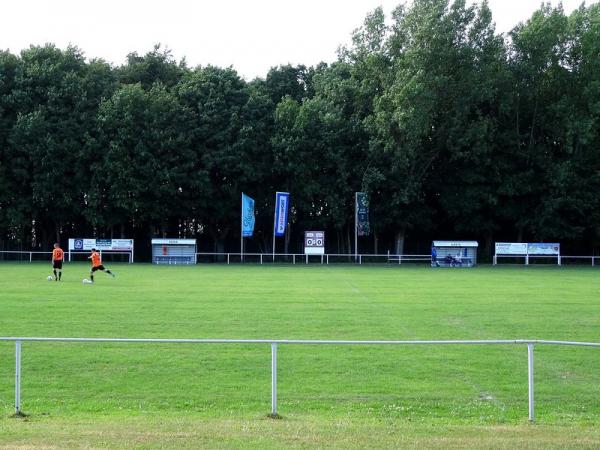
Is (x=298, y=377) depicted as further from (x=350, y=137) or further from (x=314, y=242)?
(x=350, y=137)

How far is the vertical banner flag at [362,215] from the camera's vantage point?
61.0 m

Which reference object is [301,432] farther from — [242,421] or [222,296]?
[222,296]

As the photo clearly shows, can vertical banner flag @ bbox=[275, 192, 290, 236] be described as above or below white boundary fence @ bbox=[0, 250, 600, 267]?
above

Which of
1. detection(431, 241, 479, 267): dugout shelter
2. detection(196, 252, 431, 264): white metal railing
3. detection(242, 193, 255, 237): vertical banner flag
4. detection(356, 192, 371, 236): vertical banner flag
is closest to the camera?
detection(431, 241, 479, 267): dugout shelter

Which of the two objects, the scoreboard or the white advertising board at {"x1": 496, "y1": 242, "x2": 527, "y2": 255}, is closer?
the scoreboard

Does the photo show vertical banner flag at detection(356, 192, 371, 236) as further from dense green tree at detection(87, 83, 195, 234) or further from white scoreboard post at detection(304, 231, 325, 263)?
dense green tree at detection(87, 83, 195, 234)

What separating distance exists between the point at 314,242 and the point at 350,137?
10.1 metres

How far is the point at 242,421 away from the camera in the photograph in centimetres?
920

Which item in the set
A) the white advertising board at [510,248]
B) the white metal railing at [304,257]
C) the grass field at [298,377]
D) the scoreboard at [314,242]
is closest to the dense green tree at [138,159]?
the white metal railing at [304,257]

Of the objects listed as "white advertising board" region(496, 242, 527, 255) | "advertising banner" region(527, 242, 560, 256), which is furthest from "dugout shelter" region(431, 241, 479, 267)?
"advertising banner" region(527, 242, 560, 256)

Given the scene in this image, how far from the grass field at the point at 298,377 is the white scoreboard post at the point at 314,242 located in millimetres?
34877

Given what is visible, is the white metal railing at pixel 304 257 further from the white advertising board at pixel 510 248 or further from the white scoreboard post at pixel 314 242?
the white advertising board at pixel 510 248

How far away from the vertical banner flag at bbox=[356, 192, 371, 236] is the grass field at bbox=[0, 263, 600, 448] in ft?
120

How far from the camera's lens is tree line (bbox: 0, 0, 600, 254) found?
59125 millimetres
